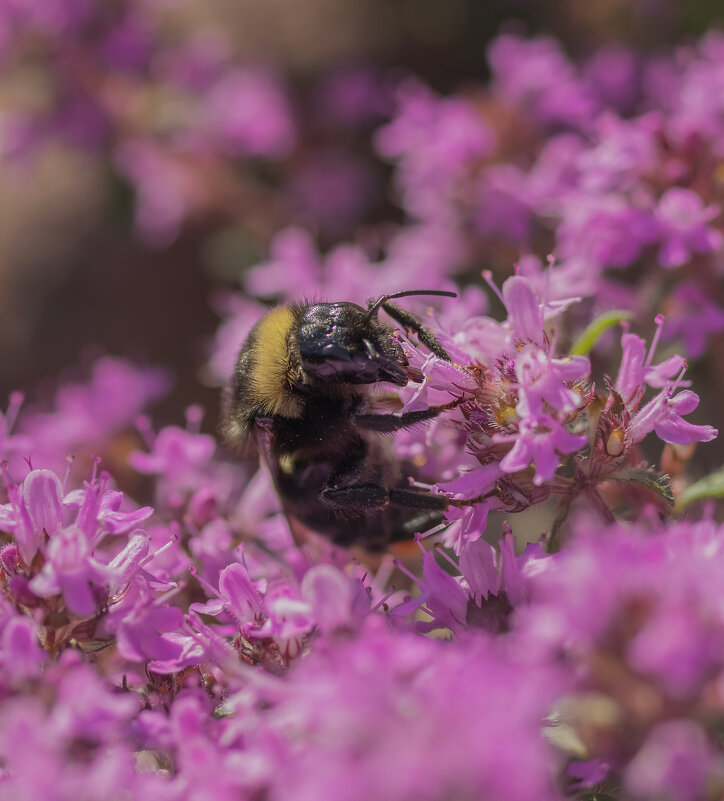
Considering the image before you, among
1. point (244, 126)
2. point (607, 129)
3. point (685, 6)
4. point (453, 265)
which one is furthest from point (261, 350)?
point (685, 6)

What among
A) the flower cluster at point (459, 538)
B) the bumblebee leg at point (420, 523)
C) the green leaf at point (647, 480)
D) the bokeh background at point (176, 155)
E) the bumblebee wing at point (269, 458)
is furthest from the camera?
the bokeh background at point (176, 155)

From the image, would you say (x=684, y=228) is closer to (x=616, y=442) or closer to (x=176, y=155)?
(x=616, y=442)

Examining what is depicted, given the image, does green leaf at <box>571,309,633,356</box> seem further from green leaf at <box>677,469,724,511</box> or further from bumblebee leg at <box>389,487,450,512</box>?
bumblebee leg at <box>389,487,450,512</box>

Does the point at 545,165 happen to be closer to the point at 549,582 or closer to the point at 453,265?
the point at 453,265

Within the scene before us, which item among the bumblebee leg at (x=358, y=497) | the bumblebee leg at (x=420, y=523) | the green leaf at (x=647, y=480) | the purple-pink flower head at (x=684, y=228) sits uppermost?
the purple-pink flower head at (x=684, y=228)

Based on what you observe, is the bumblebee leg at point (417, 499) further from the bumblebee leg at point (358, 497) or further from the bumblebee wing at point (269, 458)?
the bumblebee wing at point (269, 458)

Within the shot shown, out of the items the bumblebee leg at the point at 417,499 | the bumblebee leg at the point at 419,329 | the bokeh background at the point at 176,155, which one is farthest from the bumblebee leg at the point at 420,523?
the bokeh background at the point at 176,155

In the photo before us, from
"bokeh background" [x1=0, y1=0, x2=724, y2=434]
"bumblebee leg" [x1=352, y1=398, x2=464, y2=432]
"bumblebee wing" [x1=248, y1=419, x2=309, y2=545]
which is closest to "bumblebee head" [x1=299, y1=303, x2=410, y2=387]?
"bumblebee leg" [x1=352, y1=398, x2=464, y2=432]
